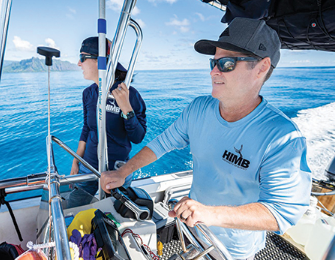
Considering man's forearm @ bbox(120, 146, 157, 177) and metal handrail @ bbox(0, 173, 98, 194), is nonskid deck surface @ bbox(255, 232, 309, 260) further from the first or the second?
metal handrail @ bbox(0, 173, 98, 194)

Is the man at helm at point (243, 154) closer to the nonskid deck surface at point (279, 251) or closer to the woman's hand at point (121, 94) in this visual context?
the woman's hand at point (121, 94)

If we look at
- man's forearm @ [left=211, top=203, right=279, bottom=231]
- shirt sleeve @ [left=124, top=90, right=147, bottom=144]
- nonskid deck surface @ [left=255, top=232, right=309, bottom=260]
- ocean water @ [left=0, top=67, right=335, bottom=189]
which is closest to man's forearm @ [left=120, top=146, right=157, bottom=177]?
shirt sleeve @ [left=124, top=90, right=147, bottom=144]

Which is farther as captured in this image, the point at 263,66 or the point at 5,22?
the point at 263,66

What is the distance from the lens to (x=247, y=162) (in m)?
0.90

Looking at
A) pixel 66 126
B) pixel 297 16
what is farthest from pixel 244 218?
pixel 66 126

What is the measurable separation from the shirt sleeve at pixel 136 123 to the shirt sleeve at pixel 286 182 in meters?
0.91

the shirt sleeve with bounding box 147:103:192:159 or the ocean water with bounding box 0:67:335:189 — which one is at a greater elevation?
the shirt sleeve with bounding box 147:103:192:159

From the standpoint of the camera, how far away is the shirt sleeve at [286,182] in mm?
754

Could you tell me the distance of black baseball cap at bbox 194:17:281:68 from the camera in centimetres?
93

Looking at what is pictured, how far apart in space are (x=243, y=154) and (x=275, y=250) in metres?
1.67

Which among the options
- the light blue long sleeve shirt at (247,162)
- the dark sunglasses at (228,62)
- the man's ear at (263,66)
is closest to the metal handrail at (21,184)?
the light blue long sleeve shirt at (247,162)

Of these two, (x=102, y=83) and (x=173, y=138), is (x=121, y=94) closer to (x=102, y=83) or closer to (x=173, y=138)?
(x=102, y=83)

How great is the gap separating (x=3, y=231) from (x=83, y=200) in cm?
59

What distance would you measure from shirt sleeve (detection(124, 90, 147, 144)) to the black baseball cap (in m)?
0.77
